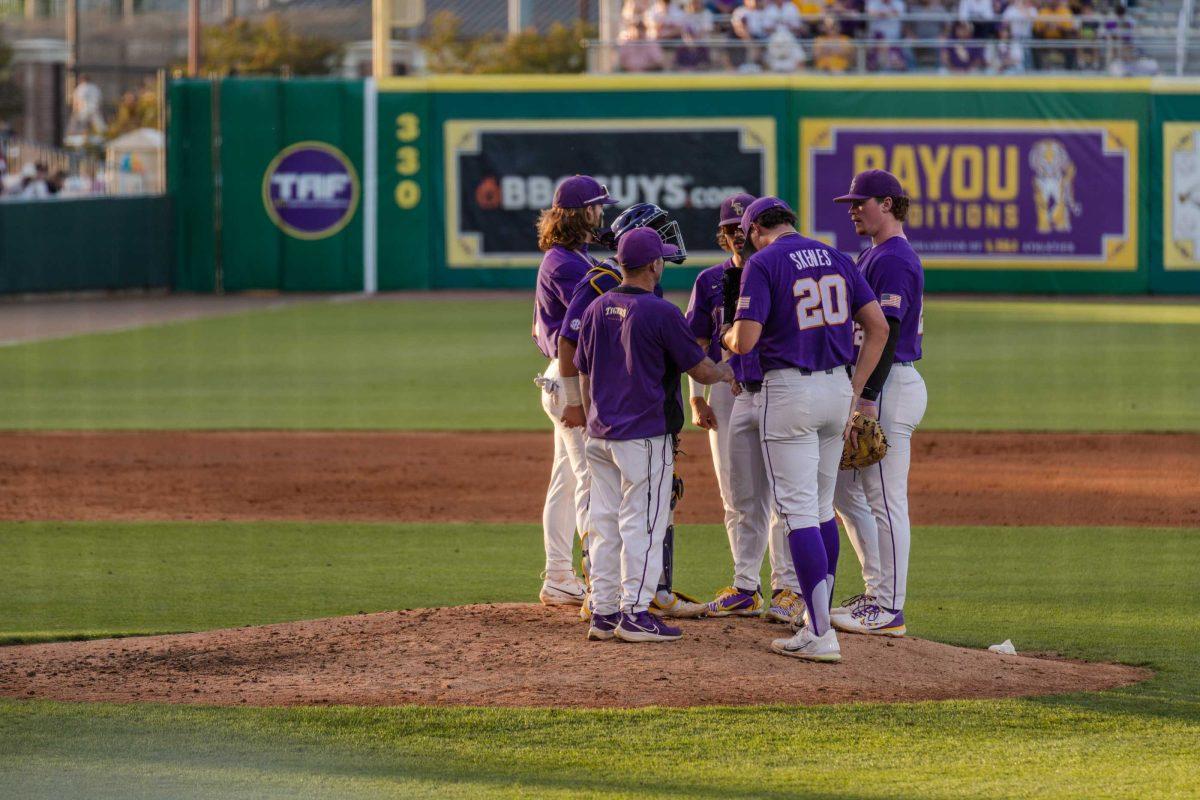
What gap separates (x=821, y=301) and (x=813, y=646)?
1345mm

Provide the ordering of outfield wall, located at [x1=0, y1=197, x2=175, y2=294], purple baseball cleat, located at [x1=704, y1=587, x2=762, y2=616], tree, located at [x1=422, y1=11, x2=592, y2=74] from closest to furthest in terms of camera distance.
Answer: purple baseball cleat, located at [x1=704, y1=587, x2=762, y2=616]
outfield wall, located at [x1=0, y1=197, x2=175, y2=294]
tree, located at [x1=422, y1=11, x2=592, y2=74]

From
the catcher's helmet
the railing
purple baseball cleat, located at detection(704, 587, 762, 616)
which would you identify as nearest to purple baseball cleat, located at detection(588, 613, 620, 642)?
purple baseball cleat, located at detection(704, 587, 762, 616)

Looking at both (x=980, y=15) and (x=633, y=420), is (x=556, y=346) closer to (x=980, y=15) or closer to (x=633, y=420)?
(x=633, y=420)

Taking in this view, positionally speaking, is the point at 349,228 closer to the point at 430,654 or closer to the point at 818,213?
the point at 818,213

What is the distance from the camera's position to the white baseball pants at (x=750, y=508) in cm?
711

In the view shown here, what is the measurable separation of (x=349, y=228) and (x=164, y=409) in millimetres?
14170

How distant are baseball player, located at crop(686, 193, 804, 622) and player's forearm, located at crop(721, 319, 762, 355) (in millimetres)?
419

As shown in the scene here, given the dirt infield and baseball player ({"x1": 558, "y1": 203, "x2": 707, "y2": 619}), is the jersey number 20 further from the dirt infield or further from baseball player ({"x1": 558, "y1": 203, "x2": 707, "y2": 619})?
the dirt infield

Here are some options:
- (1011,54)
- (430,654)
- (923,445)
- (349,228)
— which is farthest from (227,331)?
(430,654)

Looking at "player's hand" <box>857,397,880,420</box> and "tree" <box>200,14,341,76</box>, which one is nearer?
"player's hand" <box>857,397,880,420</box>

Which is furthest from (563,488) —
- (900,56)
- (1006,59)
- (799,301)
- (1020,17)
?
(1020,17)

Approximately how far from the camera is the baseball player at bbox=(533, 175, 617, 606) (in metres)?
7.30

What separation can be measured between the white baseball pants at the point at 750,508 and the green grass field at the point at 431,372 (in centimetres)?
807

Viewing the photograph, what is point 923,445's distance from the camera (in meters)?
14.2
